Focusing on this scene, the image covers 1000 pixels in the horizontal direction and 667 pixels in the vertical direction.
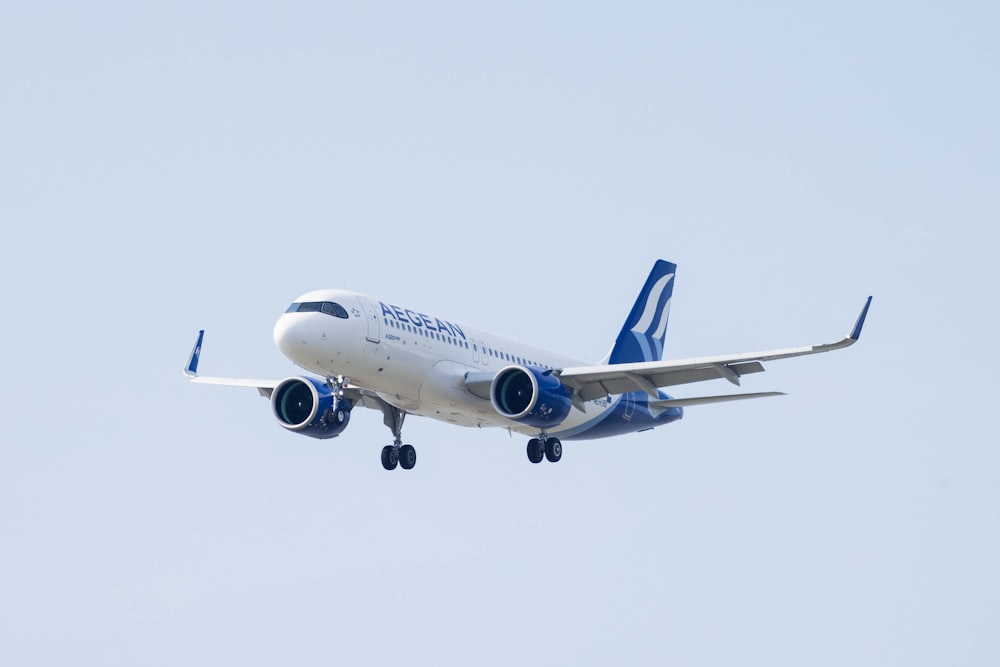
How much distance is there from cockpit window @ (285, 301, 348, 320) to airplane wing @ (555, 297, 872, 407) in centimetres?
710

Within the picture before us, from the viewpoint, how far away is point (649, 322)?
180 ft

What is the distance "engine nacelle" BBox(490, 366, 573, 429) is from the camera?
142 ft

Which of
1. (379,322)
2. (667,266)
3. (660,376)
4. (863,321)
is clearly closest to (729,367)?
(660,376)

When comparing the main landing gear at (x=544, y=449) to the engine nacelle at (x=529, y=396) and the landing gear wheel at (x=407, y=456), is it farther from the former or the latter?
the landing gear wheel at (x=407, y=456)

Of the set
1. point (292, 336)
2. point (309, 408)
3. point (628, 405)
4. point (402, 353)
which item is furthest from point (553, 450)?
point (292, 336)

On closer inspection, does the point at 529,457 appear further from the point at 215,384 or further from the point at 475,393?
the point at 215,384

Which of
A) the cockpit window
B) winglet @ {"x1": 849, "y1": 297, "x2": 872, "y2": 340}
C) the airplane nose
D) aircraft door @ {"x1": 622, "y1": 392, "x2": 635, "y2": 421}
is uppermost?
aircraft door @ {"x1": 622, "y1": 392, "x2": 635, "y2": 421}

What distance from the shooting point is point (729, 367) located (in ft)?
139

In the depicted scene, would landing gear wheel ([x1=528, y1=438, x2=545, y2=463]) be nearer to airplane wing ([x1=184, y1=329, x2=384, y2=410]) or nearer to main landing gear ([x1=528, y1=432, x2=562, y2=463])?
main landing gear ([x1=528, y1=432, x2=562, y2=463])

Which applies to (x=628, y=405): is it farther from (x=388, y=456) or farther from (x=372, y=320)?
(x=372, y=320)

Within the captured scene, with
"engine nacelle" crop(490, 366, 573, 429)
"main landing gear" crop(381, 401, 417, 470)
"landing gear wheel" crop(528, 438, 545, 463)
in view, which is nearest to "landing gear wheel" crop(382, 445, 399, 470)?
"main landing gear" crop(381, 401, 417, 470)

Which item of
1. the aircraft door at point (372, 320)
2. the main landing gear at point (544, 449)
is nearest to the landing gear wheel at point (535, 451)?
the main landing gear at point (544, 449)

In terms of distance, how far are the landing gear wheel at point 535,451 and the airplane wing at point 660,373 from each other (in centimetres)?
184

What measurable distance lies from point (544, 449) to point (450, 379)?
4.64 m
